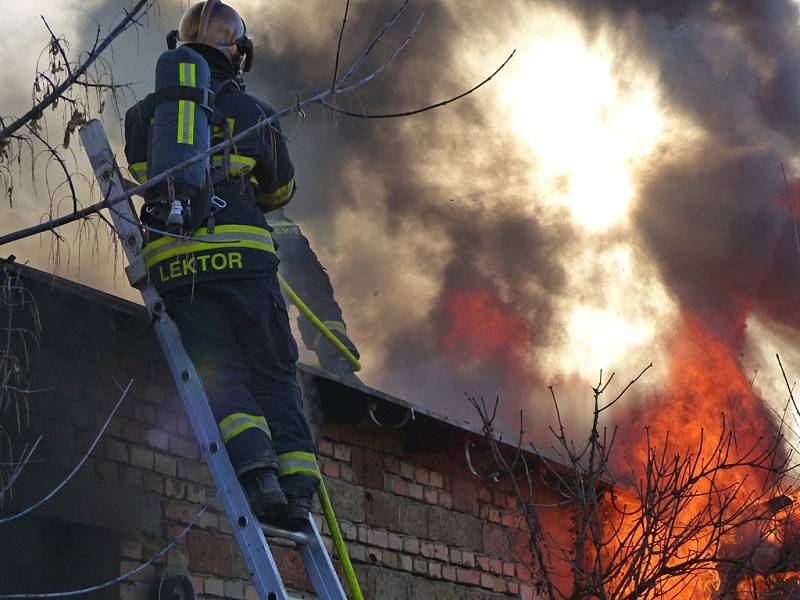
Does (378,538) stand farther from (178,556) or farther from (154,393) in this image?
(154,393)

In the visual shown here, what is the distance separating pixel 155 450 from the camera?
5227 mm

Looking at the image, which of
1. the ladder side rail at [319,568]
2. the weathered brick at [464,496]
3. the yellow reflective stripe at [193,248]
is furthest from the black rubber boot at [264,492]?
the weathered brick at [464,496]

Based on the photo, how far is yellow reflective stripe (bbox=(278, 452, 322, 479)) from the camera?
4.23 m

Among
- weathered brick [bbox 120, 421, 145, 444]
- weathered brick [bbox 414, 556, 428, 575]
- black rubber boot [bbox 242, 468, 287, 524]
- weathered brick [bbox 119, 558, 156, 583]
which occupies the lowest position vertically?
black rubber boot [bbox 242, 468, 287, 524]

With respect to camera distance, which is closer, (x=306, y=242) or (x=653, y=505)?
(x=653, y=505)

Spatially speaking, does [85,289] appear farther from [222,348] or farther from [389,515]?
[389,515]

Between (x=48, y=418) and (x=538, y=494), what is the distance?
13.5 feet

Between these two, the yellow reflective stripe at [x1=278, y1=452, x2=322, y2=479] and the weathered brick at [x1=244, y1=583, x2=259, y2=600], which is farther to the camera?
the weathered brick at [x1=244, y1=583, x2=259, y2=600]

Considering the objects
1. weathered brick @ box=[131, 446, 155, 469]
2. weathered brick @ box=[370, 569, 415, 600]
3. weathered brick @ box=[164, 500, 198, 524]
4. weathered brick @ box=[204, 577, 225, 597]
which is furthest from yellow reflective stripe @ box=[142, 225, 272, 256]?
weathered brick @ box=[370, 569, 415, 600]

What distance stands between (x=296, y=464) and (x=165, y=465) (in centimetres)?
123

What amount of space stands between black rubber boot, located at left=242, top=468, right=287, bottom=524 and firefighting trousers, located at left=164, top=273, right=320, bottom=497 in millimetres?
138

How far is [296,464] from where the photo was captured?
13.9 feet

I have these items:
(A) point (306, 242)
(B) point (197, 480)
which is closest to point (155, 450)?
(B) point (197, 480)

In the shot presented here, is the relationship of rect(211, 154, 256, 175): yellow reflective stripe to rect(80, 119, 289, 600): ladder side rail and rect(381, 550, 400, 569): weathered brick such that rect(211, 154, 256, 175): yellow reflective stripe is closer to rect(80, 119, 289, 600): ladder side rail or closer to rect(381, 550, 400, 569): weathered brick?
rect(80, 119, 289, 600): ladder side rail
